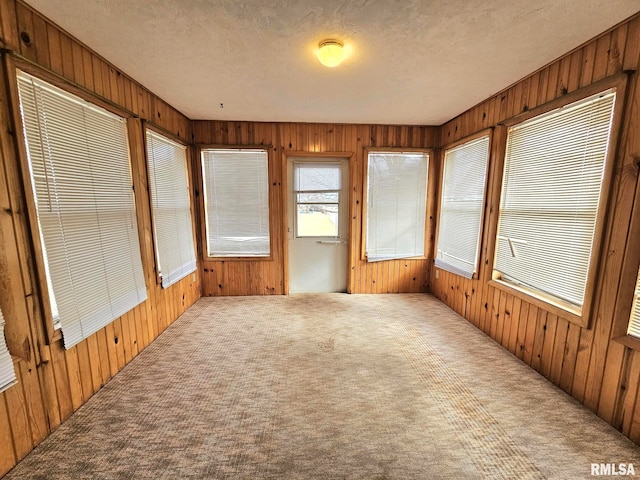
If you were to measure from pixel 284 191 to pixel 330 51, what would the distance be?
219cm

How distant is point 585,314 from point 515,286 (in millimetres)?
692

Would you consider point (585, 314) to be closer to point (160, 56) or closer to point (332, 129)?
point (332, 129)

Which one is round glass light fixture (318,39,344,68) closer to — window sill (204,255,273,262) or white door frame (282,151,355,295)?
white door frame (282,151,355,295)

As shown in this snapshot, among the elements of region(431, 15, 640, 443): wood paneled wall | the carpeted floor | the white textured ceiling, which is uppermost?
the white textured ceiling

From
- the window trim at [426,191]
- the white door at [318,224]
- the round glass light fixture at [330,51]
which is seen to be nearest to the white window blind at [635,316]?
the round glass light fixture at [330,51]

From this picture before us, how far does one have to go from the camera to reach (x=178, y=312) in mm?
3299

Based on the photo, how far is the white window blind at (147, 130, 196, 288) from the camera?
280 centimetres

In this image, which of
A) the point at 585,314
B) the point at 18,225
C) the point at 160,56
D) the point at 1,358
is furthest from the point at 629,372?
the point at 160,56

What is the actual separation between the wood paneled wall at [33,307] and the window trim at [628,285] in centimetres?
338

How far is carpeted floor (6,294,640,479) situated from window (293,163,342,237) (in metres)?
1.69

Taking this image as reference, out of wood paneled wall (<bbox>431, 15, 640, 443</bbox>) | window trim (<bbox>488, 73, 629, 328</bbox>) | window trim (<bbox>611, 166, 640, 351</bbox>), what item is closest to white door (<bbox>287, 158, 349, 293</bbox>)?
wood paneled wall (<bbox>431, 15, 640, 443</bbox>)

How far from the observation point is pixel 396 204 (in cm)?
403

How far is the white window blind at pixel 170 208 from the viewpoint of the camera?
280cm

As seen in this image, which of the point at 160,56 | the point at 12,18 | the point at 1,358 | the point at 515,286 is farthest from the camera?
the point at 515,286
